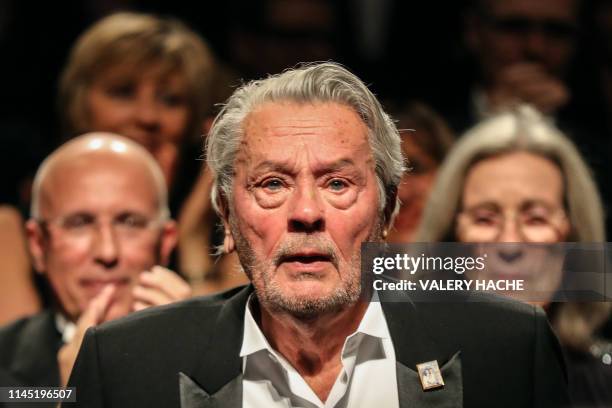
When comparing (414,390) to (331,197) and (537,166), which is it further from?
(537,166)

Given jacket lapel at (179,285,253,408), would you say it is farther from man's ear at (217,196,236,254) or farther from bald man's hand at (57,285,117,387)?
bald man's hand at (57,285,117,387)

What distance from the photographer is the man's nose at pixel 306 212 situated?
194cm

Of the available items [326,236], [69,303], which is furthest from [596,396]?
[69,303]

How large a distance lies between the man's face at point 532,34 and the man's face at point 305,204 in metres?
1.40

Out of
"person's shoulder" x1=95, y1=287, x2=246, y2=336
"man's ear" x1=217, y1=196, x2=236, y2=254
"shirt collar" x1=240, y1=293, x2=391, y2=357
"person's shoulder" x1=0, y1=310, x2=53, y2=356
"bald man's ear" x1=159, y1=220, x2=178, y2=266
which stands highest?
"bald man's ear" x1=159, y1=220, x2=178, y2=266

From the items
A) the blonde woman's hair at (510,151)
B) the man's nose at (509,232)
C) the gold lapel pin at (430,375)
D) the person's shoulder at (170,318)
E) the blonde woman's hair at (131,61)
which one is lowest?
the gold lapel pin at (430,375)

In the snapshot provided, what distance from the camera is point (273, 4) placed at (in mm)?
3447

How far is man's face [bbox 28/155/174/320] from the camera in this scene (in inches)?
102

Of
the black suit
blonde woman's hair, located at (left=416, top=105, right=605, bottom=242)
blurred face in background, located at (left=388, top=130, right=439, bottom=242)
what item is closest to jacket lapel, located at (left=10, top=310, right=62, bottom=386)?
the black suit

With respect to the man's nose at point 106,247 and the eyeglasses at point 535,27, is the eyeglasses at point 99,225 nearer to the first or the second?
the man's nose at point 106,247

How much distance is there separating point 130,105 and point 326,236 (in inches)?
54.5

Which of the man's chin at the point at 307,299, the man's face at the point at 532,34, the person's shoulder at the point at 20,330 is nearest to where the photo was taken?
the man's chin at the point at 307,299

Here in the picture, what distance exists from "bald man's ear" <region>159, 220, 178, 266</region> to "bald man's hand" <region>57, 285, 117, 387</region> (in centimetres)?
19

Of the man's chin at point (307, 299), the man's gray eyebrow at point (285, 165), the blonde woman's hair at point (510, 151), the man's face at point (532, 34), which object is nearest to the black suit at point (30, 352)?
the man's chin at point (307, 299)
